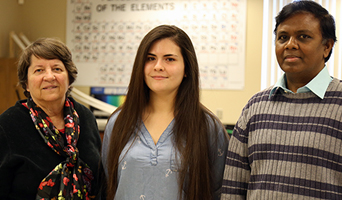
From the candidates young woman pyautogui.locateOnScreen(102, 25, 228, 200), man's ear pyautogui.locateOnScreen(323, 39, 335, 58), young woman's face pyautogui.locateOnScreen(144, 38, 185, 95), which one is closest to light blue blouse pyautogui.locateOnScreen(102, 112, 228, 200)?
young woman pyautogui.locateOnScreen(102, 25, 228, 200)

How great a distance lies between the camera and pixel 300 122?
131cm

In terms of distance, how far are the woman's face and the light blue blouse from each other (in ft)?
1.65

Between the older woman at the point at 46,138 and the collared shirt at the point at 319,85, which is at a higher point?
the collared shirt at the point at 319,85

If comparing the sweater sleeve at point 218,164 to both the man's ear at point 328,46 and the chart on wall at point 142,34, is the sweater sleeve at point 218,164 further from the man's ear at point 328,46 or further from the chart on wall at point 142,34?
the chart on wall at point 142,34

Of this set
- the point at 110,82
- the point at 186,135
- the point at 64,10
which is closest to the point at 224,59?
the point at 110,82

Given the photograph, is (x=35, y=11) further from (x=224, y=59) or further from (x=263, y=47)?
(x=263, y=47)

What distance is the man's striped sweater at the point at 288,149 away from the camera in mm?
1225

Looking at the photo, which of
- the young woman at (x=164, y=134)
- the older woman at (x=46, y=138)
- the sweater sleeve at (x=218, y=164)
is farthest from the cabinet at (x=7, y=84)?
the sweater sleeve at (x=218, y=164)

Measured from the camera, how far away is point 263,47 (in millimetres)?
4180

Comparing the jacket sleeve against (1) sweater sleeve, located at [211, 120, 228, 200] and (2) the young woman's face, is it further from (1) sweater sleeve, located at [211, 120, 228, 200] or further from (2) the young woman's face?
(1) sweater sleeve, located at [211, 120, 228, 200]

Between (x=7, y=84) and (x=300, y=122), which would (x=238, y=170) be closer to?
(x=300, y=122)

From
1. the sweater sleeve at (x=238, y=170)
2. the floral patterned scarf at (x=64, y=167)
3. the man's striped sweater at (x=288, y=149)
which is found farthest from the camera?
the floral patterned scarf at (x=64, y=167)

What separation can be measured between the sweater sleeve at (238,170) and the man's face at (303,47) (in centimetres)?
33

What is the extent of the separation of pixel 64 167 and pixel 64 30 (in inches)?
140
